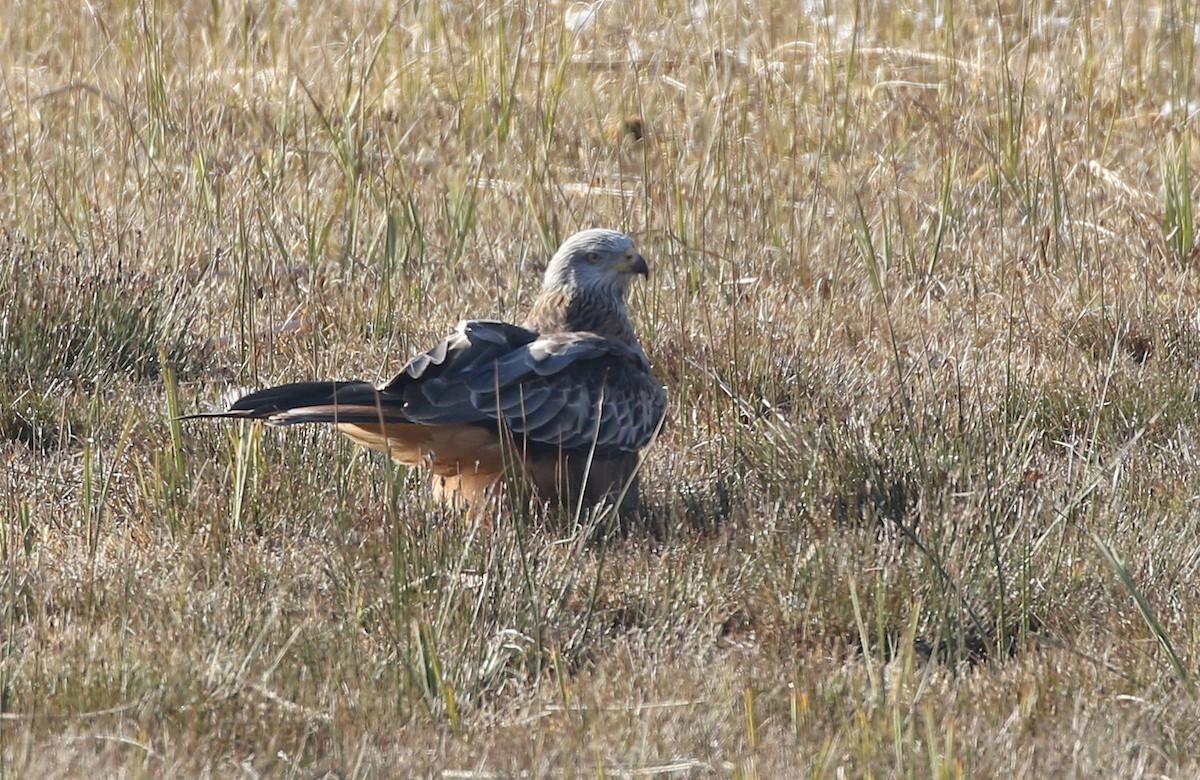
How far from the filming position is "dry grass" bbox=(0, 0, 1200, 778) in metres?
2.91

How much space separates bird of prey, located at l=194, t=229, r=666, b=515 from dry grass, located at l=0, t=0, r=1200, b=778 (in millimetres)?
146

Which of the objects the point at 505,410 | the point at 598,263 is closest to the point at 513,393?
the point at 505,410

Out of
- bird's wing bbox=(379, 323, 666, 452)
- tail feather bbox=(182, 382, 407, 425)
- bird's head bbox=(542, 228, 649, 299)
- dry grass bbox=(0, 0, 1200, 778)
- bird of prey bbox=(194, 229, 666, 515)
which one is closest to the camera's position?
dry grass bbox=(0, 0, 1200, 778)

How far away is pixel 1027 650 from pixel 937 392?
143 cm

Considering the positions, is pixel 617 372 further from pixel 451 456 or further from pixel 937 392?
pixel 937 392

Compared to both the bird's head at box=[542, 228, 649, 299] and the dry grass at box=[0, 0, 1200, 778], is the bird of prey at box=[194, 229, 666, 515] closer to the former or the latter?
the dry grass at box=[0, 0, 1200, 778]

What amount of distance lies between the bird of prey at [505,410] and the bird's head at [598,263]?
0.39 metres

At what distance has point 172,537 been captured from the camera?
12.3 feet

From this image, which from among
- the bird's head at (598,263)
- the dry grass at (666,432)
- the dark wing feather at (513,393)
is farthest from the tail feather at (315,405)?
the bird's head at (598,263)

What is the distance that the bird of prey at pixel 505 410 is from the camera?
3.89 m

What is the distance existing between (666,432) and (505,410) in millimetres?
830

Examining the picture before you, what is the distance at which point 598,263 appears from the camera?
16.4 ft

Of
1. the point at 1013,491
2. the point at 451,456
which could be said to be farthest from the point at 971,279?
the point at 451,456

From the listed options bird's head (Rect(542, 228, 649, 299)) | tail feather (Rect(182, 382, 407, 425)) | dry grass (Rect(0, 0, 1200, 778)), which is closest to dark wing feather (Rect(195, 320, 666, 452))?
tail feather (Rect(182, 382, 407, 425))
